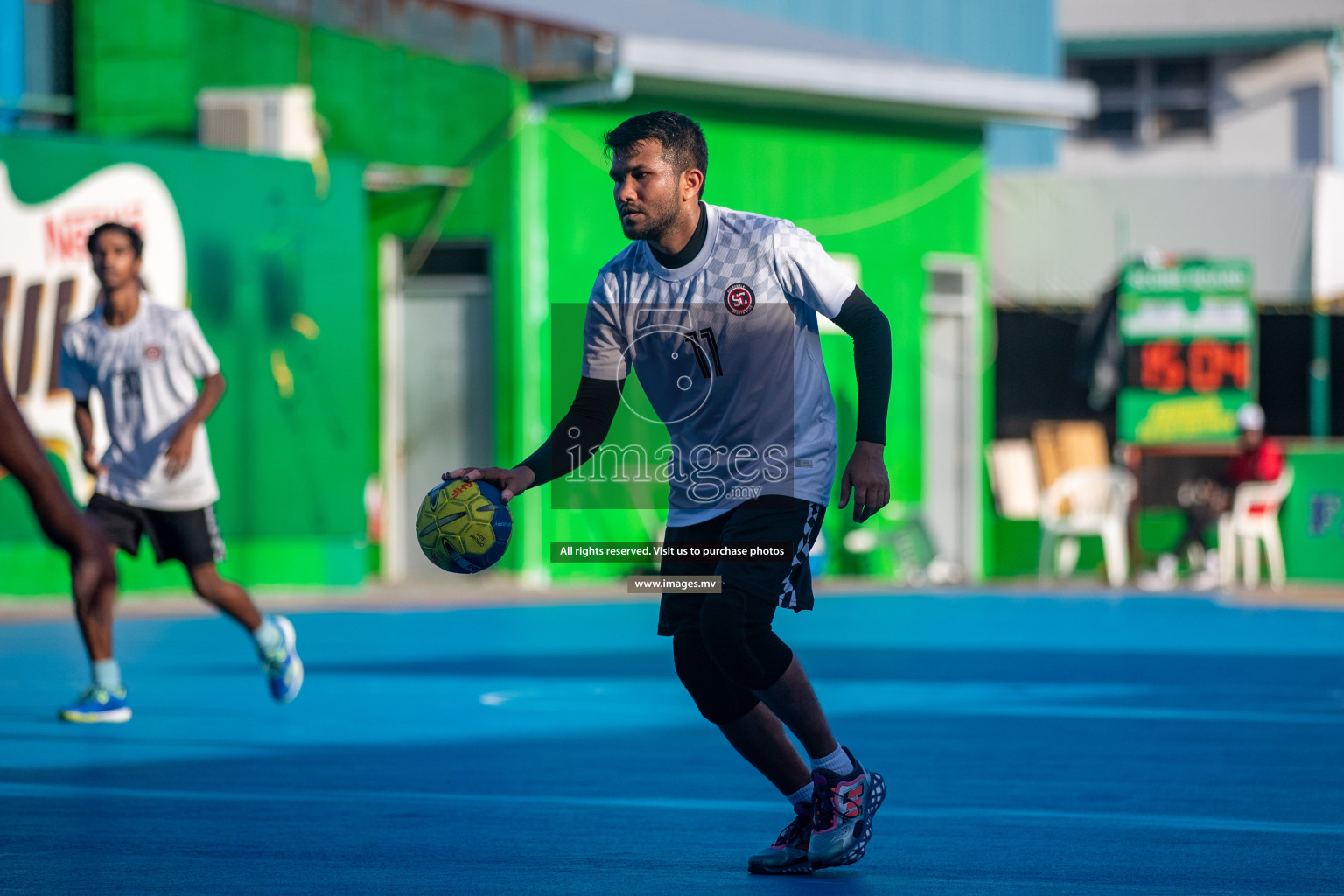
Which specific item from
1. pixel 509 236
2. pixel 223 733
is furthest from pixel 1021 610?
pixel 223 733

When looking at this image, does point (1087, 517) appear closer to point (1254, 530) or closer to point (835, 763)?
point (1254, 530)

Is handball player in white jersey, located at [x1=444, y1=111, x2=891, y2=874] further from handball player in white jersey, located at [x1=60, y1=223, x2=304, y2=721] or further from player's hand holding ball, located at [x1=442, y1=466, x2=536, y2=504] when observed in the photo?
handball player in white jersey, located at [x1=60, y1=223, x2=304, y2=721]

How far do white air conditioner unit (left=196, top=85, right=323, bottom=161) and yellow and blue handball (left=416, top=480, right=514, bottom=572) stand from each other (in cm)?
1242

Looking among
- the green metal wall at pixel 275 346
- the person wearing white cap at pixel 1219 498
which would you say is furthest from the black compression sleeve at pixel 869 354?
the person wearing white cap at pixel 1219 498

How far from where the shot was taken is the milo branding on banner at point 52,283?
51.4 feet

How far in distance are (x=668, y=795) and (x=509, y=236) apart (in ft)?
41.4

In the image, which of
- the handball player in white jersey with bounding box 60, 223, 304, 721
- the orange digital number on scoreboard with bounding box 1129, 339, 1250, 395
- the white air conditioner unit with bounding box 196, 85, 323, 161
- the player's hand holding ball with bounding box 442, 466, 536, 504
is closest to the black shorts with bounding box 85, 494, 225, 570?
the handball player in white jersey with bounding box 60, 223, 304, 721

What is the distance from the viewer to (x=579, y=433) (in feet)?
17.9

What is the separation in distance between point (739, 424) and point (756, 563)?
0.38 meters

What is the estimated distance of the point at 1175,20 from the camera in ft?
114

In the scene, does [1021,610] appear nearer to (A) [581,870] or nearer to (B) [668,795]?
(B) [668,795]

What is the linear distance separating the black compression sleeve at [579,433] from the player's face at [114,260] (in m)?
3.91

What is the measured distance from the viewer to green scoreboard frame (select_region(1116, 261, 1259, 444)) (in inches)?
800

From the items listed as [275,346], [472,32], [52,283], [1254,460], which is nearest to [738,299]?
[52,283]
